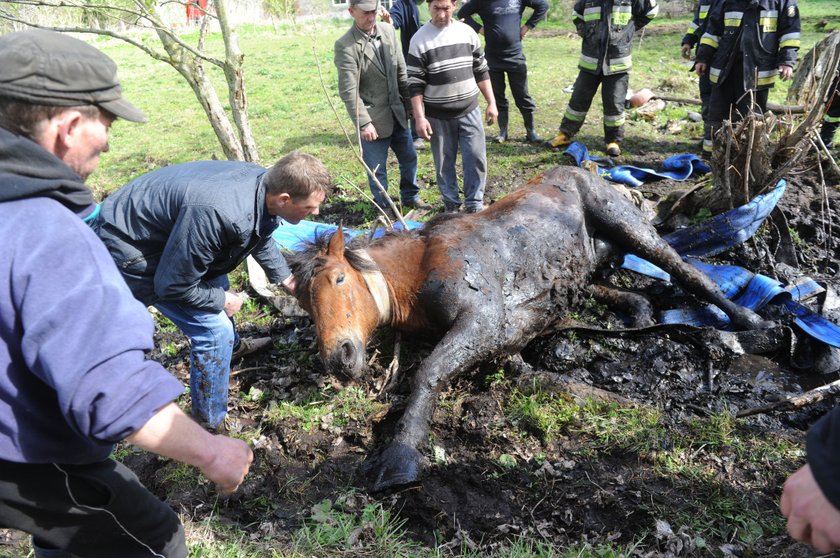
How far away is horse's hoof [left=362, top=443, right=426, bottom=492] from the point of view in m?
3.16

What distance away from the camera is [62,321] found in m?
1.44

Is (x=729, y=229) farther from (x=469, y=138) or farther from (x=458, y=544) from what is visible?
(x=458, y=544)

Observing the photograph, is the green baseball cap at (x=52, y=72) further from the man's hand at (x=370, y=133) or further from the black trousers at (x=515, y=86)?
the black trousers at (x=515, y=86)

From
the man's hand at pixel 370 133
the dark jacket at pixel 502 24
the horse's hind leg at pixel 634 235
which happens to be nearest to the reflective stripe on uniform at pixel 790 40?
the dark jacket at pixel 502 24

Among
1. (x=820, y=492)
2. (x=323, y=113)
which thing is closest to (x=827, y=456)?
(x=820, y=492)

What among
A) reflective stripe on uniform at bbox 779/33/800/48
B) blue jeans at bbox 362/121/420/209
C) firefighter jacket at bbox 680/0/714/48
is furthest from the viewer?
firefighter jacket at bbox 680/0/714/48

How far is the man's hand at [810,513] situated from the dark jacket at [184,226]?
2.75 m

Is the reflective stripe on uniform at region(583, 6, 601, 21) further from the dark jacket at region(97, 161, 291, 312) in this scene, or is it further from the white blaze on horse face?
the dark jacket at region(97, 161, 291, 312)

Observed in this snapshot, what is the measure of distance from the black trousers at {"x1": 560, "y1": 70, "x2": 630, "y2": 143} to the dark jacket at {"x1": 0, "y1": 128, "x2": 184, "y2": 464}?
7545mm

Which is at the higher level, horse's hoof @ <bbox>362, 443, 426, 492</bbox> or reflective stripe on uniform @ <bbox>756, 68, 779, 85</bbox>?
reflective stripe on uniform @ <bbox>756, 68, 779, 85</bbox>

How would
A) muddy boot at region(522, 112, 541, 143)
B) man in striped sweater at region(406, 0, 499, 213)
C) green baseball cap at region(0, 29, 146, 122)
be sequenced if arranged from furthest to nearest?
1. muddy boot at region(522, 112, 541, 143)
2. man in striped sweater at region(406, 0, 499, 213)
3. green baseball cap at region(0, 29, 146, 122)

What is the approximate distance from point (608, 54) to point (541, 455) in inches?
243

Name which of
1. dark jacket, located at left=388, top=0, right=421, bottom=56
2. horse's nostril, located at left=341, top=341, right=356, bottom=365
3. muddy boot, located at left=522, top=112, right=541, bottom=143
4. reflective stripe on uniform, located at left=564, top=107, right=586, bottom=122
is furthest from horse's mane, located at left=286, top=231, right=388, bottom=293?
muddy boot, located at left=522, top=112, right=541, bottom=143

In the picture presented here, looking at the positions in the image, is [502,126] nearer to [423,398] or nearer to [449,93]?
[449,93]
